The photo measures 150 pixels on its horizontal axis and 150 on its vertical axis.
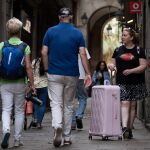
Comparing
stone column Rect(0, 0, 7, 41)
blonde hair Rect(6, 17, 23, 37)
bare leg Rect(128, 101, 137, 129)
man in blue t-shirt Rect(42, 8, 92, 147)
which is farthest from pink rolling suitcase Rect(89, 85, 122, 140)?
stone column Rect(0, 0, 7, 41)

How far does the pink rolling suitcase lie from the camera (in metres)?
10.4

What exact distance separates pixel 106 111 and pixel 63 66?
52.8 inches

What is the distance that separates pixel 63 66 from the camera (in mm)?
9461

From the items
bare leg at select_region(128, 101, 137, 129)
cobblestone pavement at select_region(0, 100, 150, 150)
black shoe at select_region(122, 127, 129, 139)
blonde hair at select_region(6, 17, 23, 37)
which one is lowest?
cobblestone pavement at select_region(0, 100, 150, 150)

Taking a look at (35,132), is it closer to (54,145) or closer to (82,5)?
(54,145)

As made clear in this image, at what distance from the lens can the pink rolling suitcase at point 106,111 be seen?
10.4 meters

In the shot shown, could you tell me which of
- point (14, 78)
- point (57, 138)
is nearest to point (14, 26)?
point (14, 78)

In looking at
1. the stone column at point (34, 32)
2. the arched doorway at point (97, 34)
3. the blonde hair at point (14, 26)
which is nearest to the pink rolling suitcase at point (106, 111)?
the blonde hair at point (14, 26)

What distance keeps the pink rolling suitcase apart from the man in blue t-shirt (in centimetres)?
90

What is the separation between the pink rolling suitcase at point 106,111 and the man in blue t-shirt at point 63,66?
2.94 ft

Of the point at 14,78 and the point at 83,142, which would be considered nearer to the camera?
the point at 14,78

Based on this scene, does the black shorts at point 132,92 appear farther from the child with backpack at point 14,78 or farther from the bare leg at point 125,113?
the child with backpack at point 14,78

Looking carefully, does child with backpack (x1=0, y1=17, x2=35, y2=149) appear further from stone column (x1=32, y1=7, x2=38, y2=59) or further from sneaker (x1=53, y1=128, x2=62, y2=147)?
stone column (x1=32, y1=7, x2=38, y2=59)

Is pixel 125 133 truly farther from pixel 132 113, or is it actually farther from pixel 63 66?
pixel 63 66
